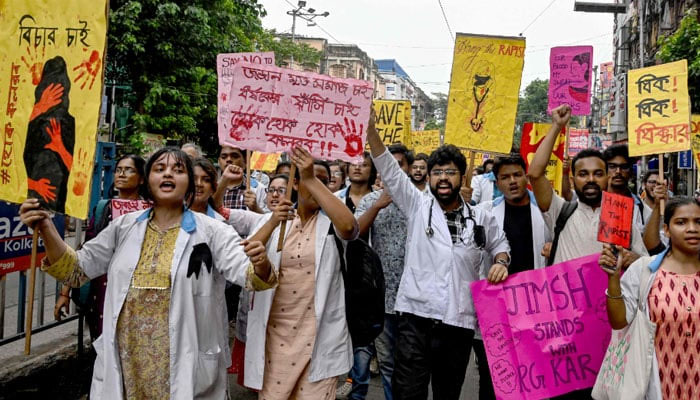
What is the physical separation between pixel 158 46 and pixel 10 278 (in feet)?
22.3

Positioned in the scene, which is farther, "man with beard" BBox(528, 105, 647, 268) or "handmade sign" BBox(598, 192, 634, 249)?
"man with beard" BBox(528, 105, 647, 268)

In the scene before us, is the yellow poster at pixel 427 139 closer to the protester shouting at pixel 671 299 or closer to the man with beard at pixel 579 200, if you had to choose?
the man with beard at pixel 579 200

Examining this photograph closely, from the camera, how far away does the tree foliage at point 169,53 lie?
42.3 ft

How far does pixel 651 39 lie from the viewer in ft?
87.6

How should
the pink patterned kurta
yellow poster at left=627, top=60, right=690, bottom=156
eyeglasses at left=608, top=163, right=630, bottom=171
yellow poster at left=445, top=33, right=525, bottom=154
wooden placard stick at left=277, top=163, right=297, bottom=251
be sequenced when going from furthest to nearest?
yellow poster at left=445, top=33, right=525, bottom=154 < yellow poster at left=627, top=60, right=690, bottom=156 < eyeglasses at left=608, top=163, right=630, bottom=171 < wooden placard stick at left=277, top=163, right=297, bottom=251 < the pink patterned kurta

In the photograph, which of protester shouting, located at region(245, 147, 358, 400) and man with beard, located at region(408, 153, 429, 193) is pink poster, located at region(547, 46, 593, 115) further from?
protester shouting, located at region(245, 147, 358, 400)

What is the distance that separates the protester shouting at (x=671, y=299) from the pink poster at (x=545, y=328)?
1.76ft

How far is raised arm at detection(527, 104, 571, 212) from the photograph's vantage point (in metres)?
3.68

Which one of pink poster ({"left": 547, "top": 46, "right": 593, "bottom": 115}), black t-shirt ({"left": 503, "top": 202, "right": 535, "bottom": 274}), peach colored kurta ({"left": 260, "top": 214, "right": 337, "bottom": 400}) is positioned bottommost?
peach colored kurta ({"left": 260, "top": 214, "right": 337, "bottom": 400})

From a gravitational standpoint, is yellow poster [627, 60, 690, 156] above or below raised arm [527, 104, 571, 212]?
above

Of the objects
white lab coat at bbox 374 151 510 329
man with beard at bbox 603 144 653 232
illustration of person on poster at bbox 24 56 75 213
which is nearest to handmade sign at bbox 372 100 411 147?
A: man with beard at bbox 603 144 653 232

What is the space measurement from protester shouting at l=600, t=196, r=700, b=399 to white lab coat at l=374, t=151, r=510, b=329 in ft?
2.68

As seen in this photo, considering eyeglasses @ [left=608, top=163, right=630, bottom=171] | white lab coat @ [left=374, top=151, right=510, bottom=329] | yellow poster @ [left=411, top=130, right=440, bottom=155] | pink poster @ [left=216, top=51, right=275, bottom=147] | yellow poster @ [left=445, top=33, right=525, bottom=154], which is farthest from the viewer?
yellow poster @ [left=411, top=130, right=440, bottom=155]

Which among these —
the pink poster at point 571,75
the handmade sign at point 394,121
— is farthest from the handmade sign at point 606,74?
the pink poster at point 571,75
